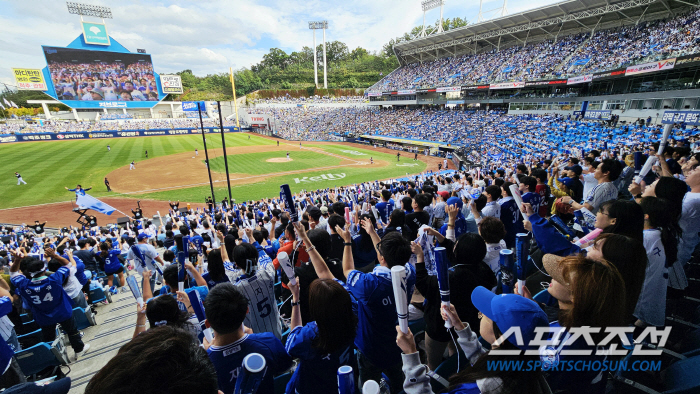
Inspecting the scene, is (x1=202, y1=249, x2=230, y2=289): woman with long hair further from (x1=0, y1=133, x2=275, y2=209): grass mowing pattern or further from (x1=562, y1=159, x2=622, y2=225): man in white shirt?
(x1=0, y1=133, x2=275, y2=209): grass mowing pattern

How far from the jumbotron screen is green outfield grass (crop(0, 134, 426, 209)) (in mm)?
25836

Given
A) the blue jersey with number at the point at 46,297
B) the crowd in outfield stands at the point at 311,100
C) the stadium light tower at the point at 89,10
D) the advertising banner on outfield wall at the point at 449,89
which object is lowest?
the blue jersey with number at the point at 46,297

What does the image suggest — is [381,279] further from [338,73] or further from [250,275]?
[338,73]

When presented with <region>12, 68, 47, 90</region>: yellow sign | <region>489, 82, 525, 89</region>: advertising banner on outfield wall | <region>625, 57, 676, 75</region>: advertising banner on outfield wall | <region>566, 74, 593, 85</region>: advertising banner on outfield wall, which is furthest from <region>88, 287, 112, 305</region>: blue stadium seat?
<region>12, 68, 47, 90</region>: yellow sign

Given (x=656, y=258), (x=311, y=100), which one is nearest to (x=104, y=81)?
(x=311, y=100)

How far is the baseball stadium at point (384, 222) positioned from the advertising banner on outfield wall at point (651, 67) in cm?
10

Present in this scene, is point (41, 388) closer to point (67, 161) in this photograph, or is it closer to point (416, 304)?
point (416, 304)

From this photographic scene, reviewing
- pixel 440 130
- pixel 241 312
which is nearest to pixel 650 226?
pixel 241 312

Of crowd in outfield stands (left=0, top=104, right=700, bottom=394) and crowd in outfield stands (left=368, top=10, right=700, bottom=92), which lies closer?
crowd in outfield stands (left=0, top=104, right=700, bottom=394)

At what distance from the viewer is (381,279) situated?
115 inches

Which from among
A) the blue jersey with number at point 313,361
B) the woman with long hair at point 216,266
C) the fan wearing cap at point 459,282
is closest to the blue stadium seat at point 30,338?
the woman with long hair at point 216,266

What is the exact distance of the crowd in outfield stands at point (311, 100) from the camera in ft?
254

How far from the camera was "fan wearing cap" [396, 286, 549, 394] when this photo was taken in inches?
56.6

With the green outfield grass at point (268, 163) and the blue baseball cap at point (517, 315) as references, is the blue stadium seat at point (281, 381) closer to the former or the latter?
the blue baseball cap at point (517, 315)
